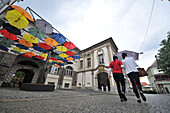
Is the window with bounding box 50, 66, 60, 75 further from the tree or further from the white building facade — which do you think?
the tree

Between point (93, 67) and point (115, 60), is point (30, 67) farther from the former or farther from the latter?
point (115, 60)

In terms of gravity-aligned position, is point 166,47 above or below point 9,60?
above

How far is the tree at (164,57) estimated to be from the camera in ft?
35.2

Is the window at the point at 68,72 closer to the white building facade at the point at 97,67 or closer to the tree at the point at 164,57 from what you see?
the white building facade at the point at 97,67

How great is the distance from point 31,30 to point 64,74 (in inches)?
369

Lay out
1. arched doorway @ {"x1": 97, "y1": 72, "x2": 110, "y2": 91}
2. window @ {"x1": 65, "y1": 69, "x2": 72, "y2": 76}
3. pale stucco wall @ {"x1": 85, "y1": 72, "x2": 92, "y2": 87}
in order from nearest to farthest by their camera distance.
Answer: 1. arched doorway @ {"x1": 97, "y1": 72, "x2": 110, "y2": 91}
2. pale stucco wall @ {"x1": 85, "y1": 72, "x2": 92, "y2": 87}
3. window @ {"x1": 65, "y1": 69, "x2": 72, "y2": 76}

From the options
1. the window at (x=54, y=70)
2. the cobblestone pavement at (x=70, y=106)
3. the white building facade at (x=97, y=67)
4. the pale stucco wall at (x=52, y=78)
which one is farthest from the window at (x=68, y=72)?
the cobblestone pavement at (x=70, y=106)

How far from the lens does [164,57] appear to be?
36.9ft

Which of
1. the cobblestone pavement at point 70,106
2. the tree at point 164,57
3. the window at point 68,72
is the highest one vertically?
the tree at point 164,57

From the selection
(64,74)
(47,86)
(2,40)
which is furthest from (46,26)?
Answer: (64,74)

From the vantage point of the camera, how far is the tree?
10.7m

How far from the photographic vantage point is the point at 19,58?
30.7ft

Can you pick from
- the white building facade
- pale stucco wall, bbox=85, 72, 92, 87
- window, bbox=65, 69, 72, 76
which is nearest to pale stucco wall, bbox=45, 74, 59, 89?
window, bbox=65, 69, 72, 76

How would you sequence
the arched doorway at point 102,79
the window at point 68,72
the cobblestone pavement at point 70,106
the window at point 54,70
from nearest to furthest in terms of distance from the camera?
1. the cobblestone pavement at point 70,106
2. the arched doorway at point 102,79
3. the window at point 54,70
4. the window at point 68,72
